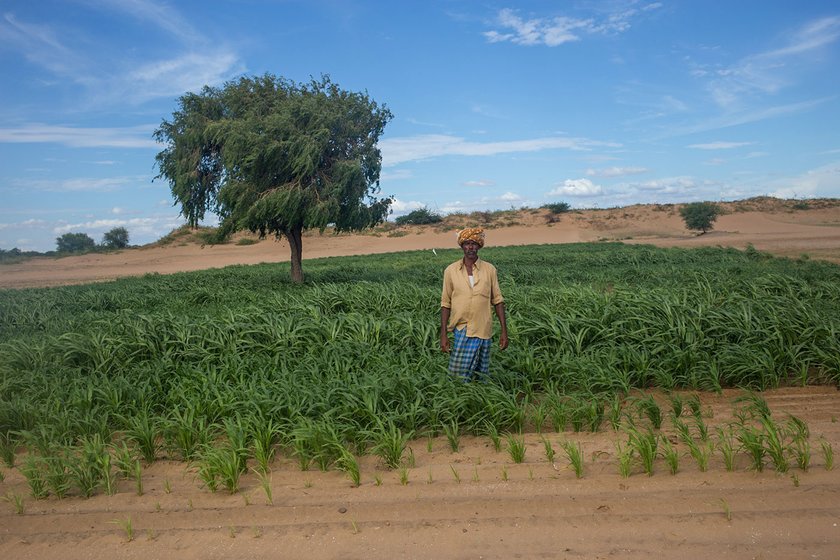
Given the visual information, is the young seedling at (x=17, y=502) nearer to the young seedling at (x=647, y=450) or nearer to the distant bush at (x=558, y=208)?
the young seedling at (x=647, y=450)

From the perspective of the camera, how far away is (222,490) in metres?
4.23

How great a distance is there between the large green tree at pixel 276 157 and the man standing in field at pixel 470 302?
31.8ft

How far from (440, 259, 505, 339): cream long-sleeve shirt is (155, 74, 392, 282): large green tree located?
971 cm

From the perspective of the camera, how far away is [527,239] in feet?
171

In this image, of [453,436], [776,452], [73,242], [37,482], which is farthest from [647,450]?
[73,242]

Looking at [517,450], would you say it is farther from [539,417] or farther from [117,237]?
[117,237]

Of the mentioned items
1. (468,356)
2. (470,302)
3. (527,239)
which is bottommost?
Result: (468,356)

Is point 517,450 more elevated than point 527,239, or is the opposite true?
point 527,239

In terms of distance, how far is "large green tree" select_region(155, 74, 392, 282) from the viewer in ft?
48.2

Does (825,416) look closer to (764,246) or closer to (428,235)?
(764,246)

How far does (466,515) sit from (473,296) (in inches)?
79.6

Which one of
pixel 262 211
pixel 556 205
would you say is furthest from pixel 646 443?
pixel 556 205

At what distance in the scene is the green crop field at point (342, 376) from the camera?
15.8 ft

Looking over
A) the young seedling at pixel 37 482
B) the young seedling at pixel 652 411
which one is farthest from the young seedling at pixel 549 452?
the young seedling at pixel 37 482
